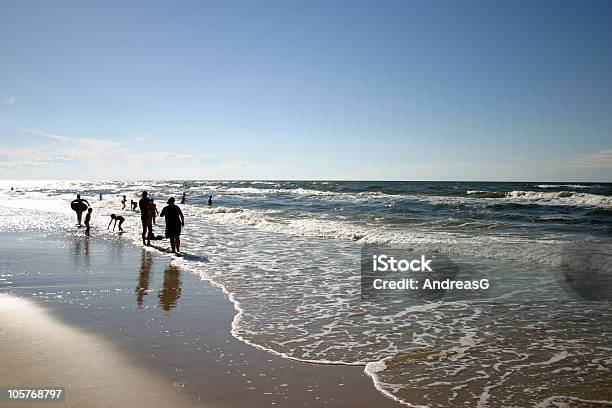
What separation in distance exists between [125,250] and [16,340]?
30.4ft

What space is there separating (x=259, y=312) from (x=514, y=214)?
1099 inches

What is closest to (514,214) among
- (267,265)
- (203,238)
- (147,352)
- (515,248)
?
(515,248)

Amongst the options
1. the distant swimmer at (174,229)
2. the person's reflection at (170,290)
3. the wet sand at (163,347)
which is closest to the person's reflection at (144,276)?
the wet sand at (163,347)

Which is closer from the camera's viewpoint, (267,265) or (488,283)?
(488,283)

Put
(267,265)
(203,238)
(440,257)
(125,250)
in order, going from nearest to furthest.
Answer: (267,265) → (440,257) → (125,250) → (203,238)

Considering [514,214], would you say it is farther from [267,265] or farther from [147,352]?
[147,352]

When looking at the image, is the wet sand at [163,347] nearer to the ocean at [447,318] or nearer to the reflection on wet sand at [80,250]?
the ocean at [447,318]

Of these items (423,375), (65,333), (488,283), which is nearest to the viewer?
(423,375)

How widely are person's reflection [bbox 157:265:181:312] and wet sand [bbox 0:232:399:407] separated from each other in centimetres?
2

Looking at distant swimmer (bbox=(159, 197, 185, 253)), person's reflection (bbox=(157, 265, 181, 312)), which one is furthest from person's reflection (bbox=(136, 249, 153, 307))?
distant swimmer (bbox=(159, 197, 185, 253))

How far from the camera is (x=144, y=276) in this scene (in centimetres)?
1043

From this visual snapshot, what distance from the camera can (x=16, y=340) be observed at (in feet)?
18.9

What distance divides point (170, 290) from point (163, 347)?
3.40 metres

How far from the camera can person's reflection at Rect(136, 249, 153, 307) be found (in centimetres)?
845
